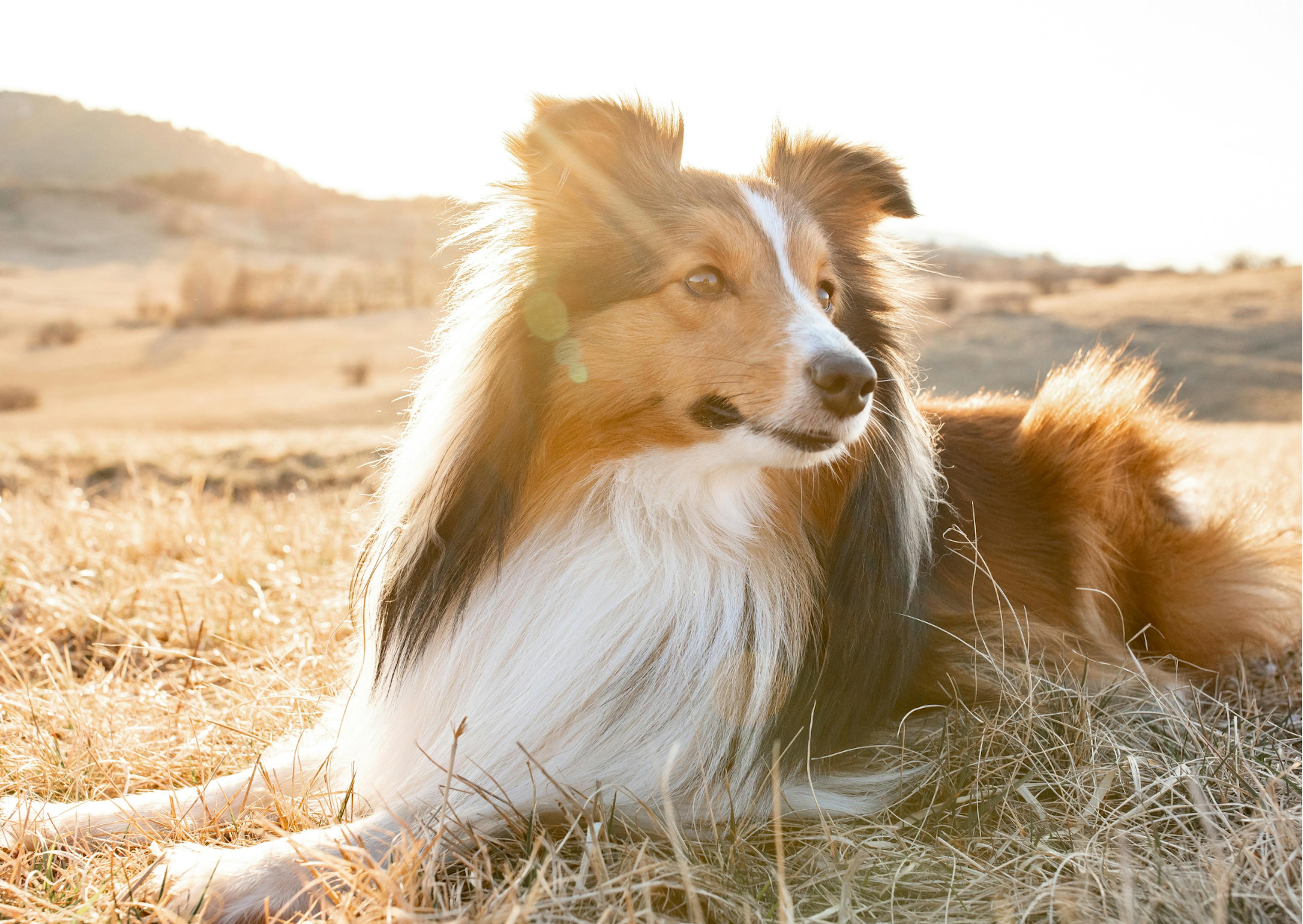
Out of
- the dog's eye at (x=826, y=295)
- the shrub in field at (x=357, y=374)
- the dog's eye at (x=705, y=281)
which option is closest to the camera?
the dog's eye at (x=705, y=281)

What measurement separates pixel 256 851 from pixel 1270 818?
7.98ft

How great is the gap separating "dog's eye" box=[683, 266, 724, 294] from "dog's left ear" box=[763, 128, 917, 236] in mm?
602

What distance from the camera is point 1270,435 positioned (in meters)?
12.0

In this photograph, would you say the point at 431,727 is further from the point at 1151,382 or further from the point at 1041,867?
the point at 1151,382

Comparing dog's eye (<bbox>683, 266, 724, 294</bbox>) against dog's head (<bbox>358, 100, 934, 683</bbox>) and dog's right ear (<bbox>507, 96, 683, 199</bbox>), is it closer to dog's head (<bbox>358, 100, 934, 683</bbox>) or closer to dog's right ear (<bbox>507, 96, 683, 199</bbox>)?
dog's head (<bbox>358, 100, 934, 683</bbox>)

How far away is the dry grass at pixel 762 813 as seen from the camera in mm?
Answer: 2133

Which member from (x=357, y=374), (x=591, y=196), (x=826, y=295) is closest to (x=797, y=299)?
(x=826, y=295)

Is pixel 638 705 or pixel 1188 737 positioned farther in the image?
pixel 1188 737

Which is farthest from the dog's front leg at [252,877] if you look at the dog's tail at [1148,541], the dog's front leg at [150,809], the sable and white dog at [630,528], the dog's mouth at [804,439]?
the dog's tail at [1148,541]

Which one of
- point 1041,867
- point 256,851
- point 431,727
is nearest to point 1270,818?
point 1041,867

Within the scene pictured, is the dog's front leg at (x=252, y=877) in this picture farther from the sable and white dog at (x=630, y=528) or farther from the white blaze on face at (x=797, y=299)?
the white blaze on face at (x=797, y=299)

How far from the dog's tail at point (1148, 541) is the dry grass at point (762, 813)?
0.25 metres

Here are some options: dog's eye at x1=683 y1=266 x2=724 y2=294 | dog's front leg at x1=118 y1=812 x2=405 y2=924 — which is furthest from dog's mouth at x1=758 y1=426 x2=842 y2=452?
dog's front leg at x1=118 y1=812 x2=405 y2=924

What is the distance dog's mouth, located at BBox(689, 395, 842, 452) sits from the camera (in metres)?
2.58
